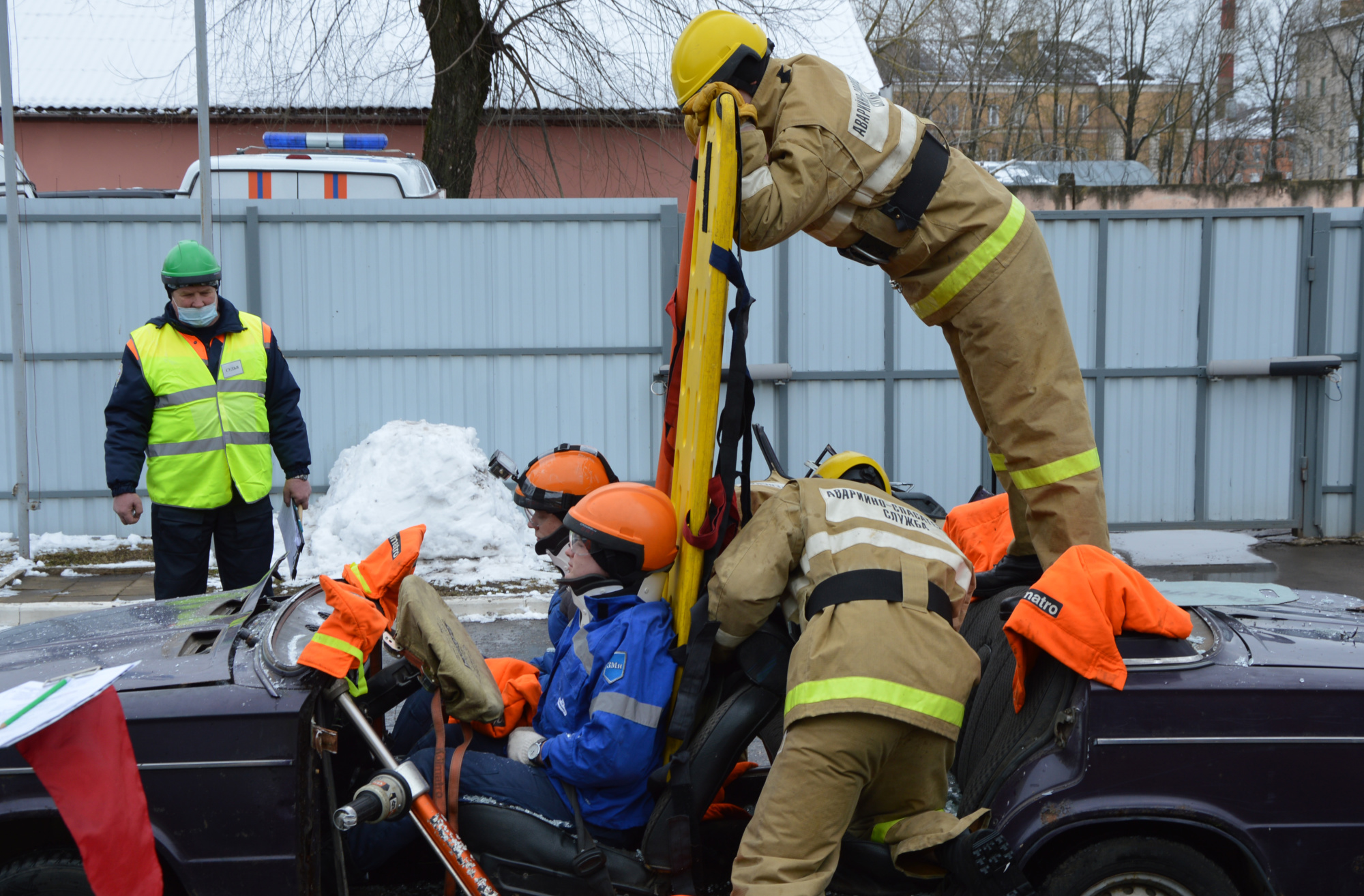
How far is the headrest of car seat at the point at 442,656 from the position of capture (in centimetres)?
255

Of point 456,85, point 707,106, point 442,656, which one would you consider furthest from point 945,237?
point 456,85

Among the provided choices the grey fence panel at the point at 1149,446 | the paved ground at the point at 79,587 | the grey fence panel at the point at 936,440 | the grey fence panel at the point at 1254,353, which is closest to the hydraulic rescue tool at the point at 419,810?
the paved ground at the point at 79,587

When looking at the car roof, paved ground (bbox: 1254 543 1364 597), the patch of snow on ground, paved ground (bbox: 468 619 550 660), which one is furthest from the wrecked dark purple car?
the car roof

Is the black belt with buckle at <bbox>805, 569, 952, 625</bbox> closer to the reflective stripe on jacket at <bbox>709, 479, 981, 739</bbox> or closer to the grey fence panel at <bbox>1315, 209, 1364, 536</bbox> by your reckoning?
the reflective stripe on jacket at <bbox>709, 479, 981, 739</bbox>

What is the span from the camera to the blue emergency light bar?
33.0 feet

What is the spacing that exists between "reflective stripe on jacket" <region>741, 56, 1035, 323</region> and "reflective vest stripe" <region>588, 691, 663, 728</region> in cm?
113

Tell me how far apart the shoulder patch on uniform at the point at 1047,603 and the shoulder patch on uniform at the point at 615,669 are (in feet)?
3.06

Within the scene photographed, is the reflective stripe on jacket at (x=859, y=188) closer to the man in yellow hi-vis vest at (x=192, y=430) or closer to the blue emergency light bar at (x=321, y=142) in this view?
the man in yellow hi-vis vest at (x=192, y=430)

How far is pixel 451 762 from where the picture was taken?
102 inches

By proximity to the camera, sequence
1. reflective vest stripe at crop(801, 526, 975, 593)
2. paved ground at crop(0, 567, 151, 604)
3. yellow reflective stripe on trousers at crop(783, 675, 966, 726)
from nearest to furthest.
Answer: yellow reflective stripe on trousers at crop(783, 675, 966, 726) → reflective vest stripe at crop(801, 526, 975, 593) → paved ground at crop(0, 567, 151, 604)

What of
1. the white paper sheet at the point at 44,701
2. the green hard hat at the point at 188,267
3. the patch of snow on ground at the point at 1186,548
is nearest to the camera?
the white paper sheet at the point at 44,701

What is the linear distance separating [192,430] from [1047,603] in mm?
3928

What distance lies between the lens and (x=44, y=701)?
2.12 m

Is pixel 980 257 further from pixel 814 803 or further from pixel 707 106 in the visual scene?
pixel 814 803
